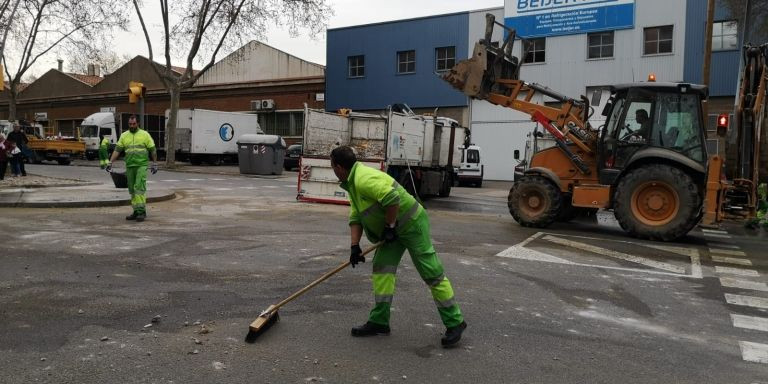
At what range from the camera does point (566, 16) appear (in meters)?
26.9

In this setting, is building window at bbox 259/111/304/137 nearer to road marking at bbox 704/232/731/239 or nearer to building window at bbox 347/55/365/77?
building window at bbox 347/55/365/77

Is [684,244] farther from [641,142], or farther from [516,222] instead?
[516,222]

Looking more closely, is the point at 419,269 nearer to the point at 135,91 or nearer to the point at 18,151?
the point at 135,91

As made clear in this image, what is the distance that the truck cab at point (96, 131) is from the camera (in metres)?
35.1

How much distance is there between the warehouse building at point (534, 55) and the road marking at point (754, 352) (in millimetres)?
16844

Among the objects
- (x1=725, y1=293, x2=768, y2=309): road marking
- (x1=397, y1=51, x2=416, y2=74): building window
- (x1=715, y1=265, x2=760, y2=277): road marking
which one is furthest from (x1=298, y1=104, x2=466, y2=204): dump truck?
(x1=397, y1=51, x2=416, y2=74): building window

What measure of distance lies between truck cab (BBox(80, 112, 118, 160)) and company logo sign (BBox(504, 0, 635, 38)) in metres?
22.6

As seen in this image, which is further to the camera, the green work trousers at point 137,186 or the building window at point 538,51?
the building window at point 538,51

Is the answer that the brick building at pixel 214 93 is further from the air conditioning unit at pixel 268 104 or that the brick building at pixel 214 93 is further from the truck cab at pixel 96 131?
the truck cab at pixel 96 131

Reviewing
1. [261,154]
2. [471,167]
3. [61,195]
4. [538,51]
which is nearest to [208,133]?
[261,154]

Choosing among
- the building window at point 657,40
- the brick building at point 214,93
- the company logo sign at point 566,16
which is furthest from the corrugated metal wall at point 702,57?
the brick building at point 214,93

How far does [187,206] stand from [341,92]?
22.0 meters

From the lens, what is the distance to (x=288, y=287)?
19.7 feet

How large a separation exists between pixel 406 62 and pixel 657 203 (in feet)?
75.8
